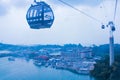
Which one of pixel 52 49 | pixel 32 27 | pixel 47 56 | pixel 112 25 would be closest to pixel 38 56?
pixel 47 56

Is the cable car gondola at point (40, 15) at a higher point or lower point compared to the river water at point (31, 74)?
higher

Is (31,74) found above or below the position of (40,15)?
below

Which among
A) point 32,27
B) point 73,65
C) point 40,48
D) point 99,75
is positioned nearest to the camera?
point 32,27

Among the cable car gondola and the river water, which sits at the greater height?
the cable car gondola

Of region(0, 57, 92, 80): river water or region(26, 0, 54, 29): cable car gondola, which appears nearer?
region(26, 0, 54, 29): cable car gondola

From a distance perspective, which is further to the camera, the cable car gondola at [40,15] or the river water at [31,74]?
the river water at [31,74]

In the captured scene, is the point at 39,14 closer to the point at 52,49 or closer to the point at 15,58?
the point at 15,58

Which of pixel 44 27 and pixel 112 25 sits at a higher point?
pixel 112 25

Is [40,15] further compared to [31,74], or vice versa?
[31,74]
